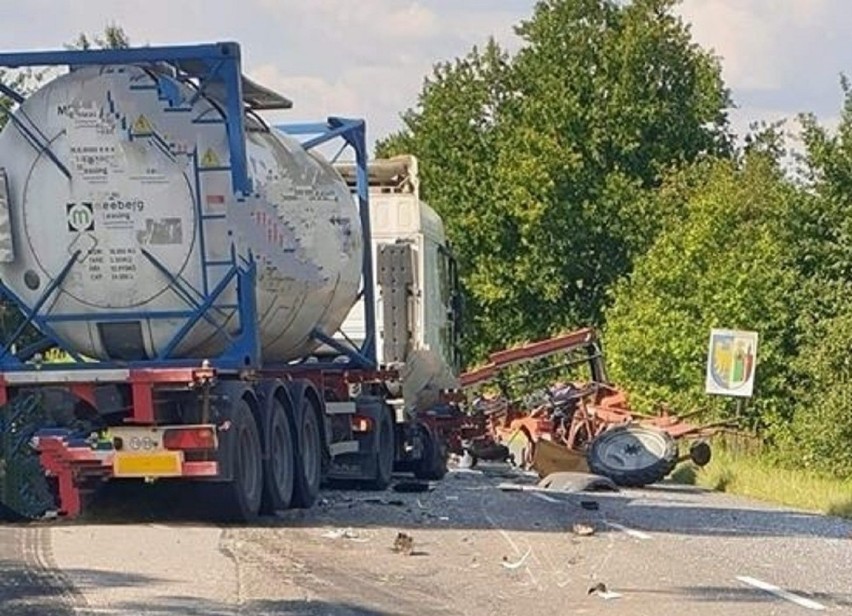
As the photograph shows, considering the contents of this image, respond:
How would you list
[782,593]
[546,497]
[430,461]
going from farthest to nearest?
[430,461] → [546,497] → [782,593]

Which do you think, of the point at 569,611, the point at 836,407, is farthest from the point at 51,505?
the point at 836,407

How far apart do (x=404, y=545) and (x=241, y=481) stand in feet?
7.26

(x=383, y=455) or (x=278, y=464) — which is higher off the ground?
(x=278, y=464)

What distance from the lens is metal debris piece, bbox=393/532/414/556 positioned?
15086 mm

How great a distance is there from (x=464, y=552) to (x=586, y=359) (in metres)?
20.4

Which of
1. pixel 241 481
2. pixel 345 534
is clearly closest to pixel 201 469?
pixel 241 481

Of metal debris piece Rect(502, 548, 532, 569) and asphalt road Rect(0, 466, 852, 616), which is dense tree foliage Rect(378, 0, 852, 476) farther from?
metal debris piece Rect(502, 548, 532, 569)

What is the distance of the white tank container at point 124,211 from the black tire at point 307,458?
226 centimetres

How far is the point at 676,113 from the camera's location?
2557 inches

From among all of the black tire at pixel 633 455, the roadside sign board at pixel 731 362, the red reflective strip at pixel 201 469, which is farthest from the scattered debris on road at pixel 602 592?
the roadside sign board at pixel 731 362

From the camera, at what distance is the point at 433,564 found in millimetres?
14406

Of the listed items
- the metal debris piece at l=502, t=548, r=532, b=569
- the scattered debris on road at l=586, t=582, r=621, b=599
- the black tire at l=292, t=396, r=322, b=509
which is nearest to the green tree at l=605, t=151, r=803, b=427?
the black tire at l=292, t=396, r=322, b=509

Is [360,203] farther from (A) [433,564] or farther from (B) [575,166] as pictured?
(B) [575,166]

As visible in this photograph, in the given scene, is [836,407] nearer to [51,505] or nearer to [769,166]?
[769,166]
